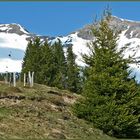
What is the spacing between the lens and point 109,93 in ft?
124

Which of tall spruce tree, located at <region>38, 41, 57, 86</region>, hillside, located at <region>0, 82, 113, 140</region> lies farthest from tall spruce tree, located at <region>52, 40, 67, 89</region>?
hillside, located at <region>0, 82, 113, 140</region>

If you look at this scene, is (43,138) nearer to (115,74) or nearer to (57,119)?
(57,119)

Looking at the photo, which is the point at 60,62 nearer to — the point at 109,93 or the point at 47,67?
the point at 47,67

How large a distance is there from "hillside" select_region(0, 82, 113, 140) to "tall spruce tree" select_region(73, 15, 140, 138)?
3.45 feet

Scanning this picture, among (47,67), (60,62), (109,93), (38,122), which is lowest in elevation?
(38,122)

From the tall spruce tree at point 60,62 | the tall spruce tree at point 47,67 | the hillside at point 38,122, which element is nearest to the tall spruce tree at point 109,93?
the hillside at point 38,122

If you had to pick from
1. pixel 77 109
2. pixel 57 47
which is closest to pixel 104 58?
pixel 77 109

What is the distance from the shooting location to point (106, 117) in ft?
119

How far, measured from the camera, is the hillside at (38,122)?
29.3 meters

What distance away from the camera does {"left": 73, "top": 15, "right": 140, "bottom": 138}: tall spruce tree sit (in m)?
36.5

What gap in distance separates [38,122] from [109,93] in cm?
710

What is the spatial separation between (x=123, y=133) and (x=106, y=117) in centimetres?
198

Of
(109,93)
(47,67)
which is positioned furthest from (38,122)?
(47,67)

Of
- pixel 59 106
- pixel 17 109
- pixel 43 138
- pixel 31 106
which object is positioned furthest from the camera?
pixel 59 106
